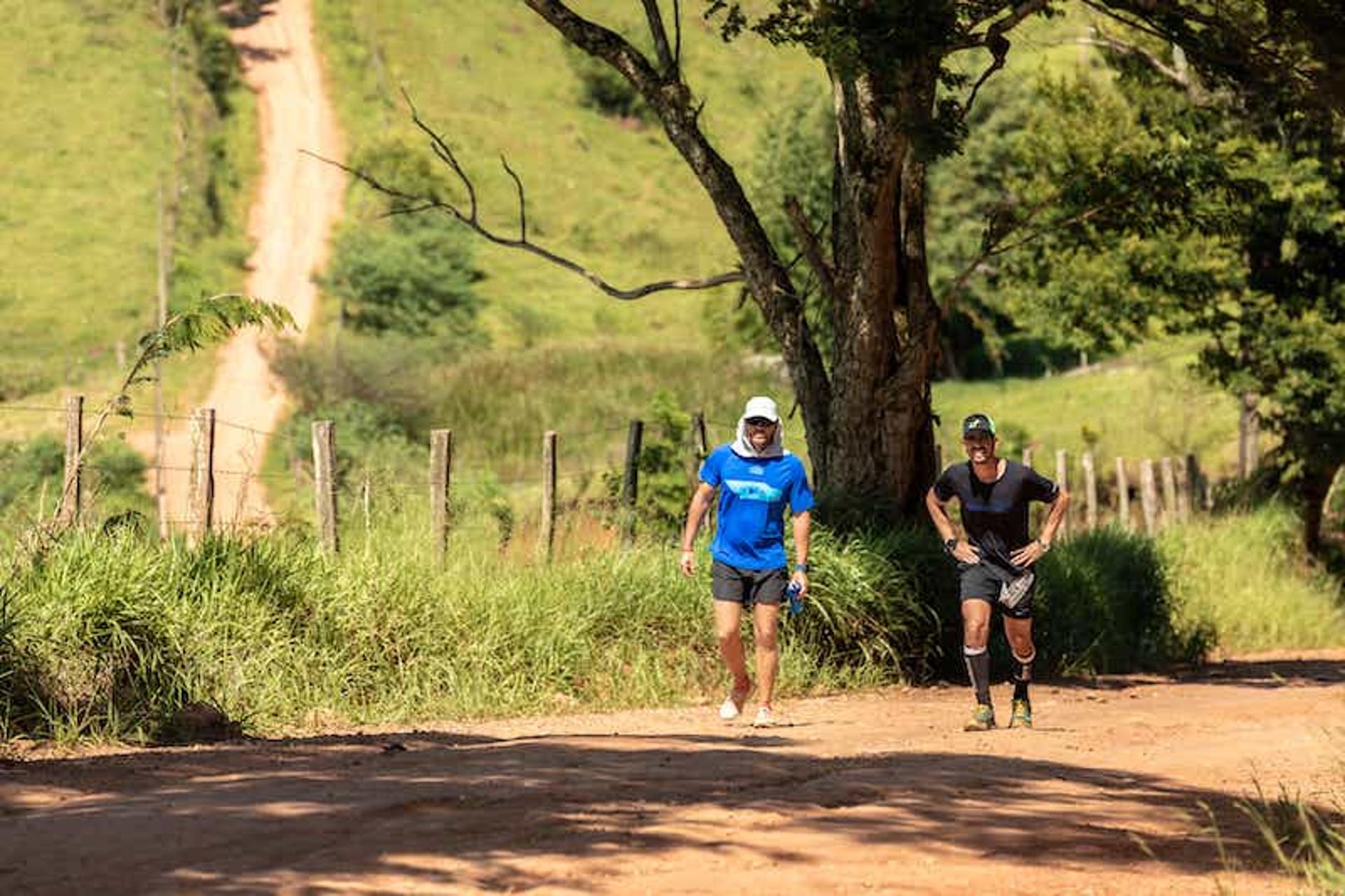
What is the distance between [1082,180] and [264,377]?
3631 cm

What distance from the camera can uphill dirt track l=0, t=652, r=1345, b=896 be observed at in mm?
7852

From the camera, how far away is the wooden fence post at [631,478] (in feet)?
59.6

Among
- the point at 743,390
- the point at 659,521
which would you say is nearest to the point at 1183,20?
the point at 659,521

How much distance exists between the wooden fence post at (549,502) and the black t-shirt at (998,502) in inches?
164

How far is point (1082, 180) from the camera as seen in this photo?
19.1m

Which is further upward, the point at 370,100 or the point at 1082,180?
the point at 370,100

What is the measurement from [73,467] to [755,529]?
14.1ft

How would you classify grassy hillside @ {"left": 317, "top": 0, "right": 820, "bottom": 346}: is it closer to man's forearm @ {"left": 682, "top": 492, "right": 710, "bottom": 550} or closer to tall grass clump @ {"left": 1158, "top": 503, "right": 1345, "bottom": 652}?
tall grass clump @ {"left": 1158, "top": 503, "right": 1345, "bottom": 652}

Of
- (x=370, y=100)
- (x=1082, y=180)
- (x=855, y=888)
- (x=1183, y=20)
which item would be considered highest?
(x=370, y=100)

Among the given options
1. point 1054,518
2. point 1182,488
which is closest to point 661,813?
point 1054,518

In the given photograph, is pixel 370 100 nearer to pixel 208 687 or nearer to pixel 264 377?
pixel 264 377

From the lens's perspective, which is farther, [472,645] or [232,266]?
[232,266]

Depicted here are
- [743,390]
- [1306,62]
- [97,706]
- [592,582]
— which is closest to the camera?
[97,706]

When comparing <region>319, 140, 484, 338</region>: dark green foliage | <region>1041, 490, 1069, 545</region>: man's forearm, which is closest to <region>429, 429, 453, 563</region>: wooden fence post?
<region>1041, 490, 1069, 545</region>: man's forearm
